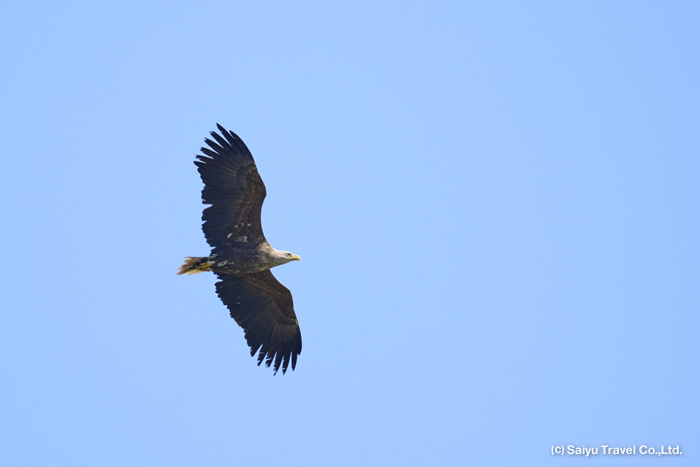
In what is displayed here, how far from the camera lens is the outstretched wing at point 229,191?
21500 millimetres

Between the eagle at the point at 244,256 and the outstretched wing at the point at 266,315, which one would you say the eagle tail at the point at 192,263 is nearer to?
the eagle at the point at 244,256

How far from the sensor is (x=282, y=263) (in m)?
22.6

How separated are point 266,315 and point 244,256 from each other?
2.01 m

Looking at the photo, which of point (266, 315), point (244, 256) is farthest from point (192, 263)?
point (266, 315)

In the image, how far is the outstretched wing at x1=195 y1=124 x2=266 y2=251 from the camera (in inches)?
846

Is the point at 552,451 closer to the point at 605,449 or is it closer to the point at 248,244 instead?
the point at 605,449

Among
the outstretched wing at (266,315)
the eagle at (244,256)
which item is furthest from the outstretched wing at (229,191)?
the outstretched wing at (266,315)

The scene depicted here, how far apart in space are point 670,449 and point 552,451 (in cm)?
269

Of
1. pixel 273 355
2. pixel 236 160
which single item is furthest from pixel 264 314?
pixel 236 160

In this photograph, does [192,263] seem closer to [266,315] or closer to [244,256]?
[244,256]

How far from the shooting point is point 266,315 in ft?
76.6

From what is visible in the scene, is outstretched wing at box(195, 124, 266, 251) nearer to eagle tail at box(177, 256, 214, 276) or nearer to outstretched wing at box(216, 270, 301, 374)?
eagle tail at box(177, 256, 214, 276)

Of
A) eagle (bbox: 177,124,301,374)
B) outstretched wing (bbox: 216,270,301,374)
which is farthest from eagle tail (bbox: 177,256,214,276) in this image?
outstretched wing (bbox: 216,270,301,374)

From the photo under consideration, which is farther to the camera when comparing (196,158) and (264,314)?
(264,314)
